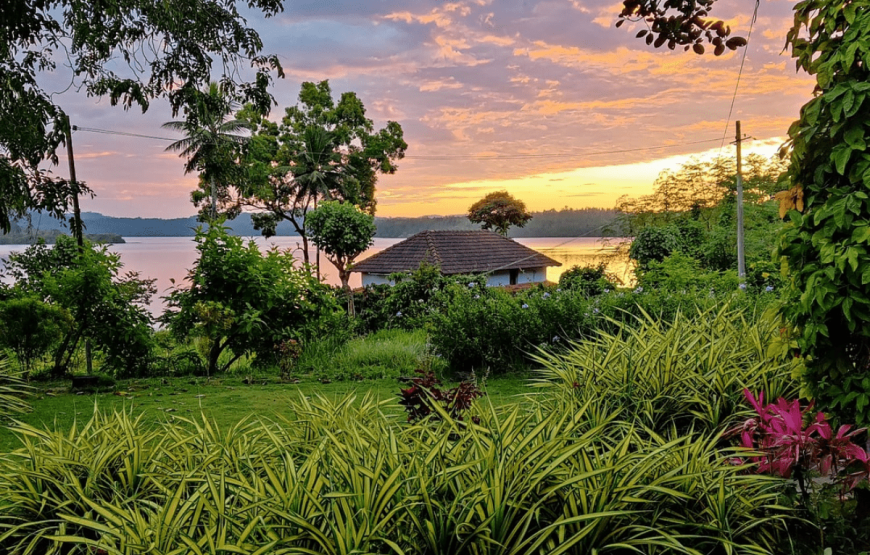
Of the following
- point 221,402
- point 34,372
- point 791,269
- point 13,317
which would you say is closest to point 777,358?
point 791,269

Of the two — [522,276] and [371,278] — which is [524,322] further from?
[522,276]

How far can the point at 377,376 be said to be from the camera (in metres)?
7.16

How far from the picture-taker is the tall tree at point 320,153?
31.2 meters

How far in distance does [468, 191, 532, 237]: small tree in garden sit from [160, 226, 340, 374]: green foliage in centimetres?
3311

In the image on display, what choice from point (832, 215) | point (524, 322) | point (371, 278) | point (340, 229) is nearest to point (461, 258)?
point (371, 278)

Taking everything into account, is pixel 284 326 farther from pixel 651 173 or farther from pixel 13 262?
pixel 651 173

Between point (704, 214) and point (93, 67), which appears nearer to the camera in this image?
point (93, 67)

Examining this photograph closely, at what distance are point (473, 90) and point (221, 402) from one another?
37.6ft

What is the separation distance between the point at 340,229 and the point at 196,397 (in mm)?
15374

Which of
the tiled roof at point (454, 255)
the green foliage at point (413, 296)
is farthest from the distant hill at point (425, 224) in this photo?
the green foliage at point (413, 296)

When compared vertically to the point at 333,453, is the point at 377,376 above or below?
below

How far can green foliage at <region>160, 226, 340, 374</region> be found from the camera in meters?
7.85

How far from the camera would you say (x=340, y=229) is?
20.9 metres

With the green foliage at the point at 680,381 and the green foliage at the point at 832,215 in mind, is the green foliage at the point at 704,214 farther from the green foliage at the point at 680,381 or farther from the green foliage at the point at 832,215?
the green foliage at the point at 832,215
